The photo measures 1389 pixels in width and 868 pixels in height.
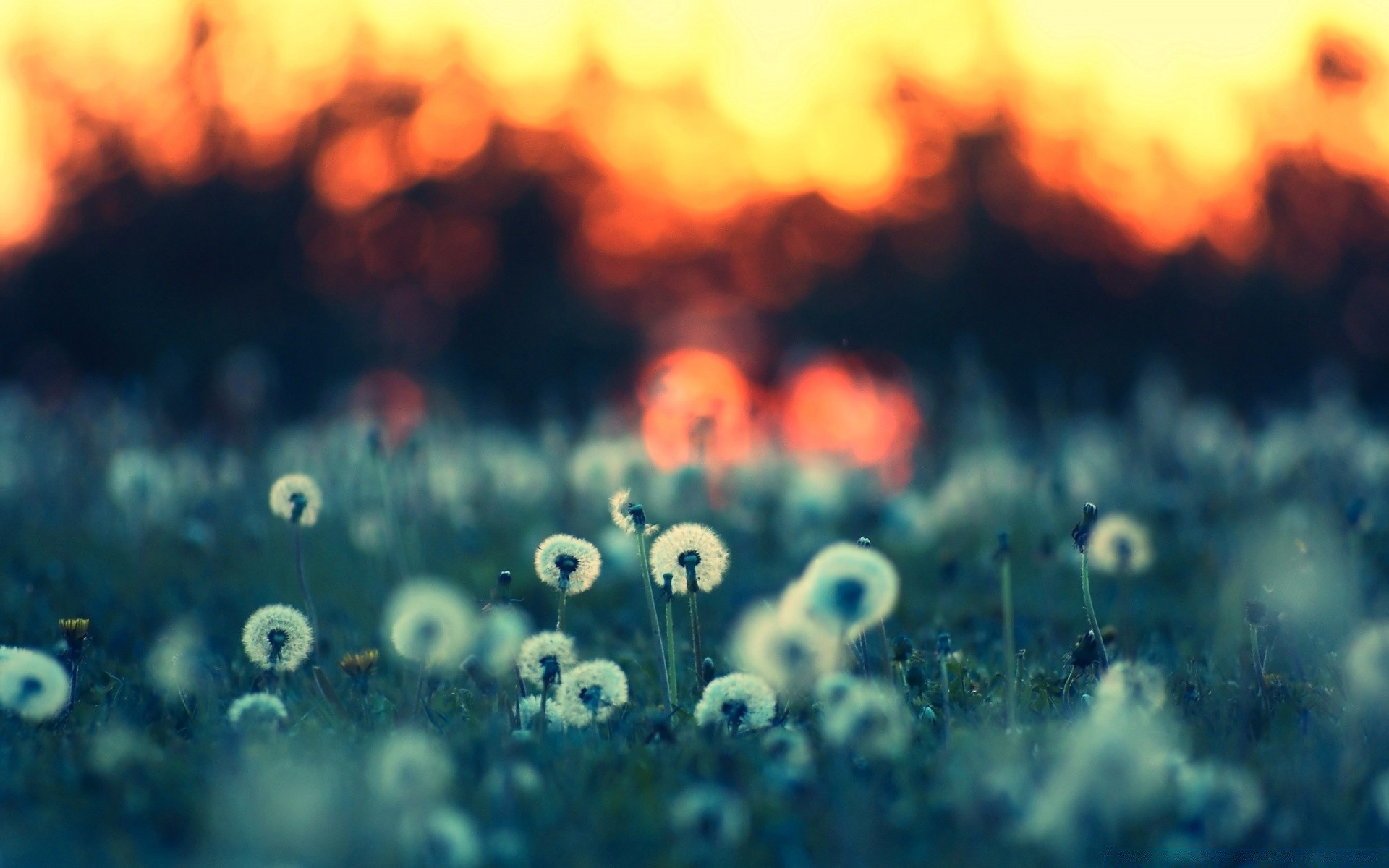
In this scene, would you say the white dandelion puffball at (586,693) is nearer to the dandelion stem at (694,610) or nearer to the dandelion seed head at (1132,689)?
the dandelion stem at (694,610)

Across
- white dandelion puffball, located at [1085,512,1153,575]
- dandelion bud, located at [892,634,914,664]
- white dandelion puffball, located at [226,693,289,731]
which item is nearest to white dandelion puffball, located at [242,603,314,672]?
white dandelion puffball, located at [226,693,289,731]

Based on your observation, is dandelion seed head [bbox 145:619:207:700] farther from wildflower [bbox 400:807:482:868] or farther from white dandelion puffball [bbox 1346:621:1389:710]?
white dandelion puffball [bbox 1346:621:1389:710]

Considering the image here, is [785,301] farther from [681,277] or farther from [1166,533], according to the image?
[1166,533]

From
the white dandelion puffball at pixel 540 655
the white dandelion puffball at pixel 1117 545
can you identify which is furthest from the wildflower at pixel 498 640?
the white dandelion puffball at pixel 1117 545

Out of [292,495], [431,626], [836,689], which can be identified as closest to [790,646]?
[836,689]

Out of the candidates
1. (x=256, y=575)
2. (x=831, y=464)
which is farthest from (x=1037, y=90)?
(x=256, y=575)

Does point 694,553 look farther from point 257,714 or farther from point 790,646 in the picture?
point 257,714
